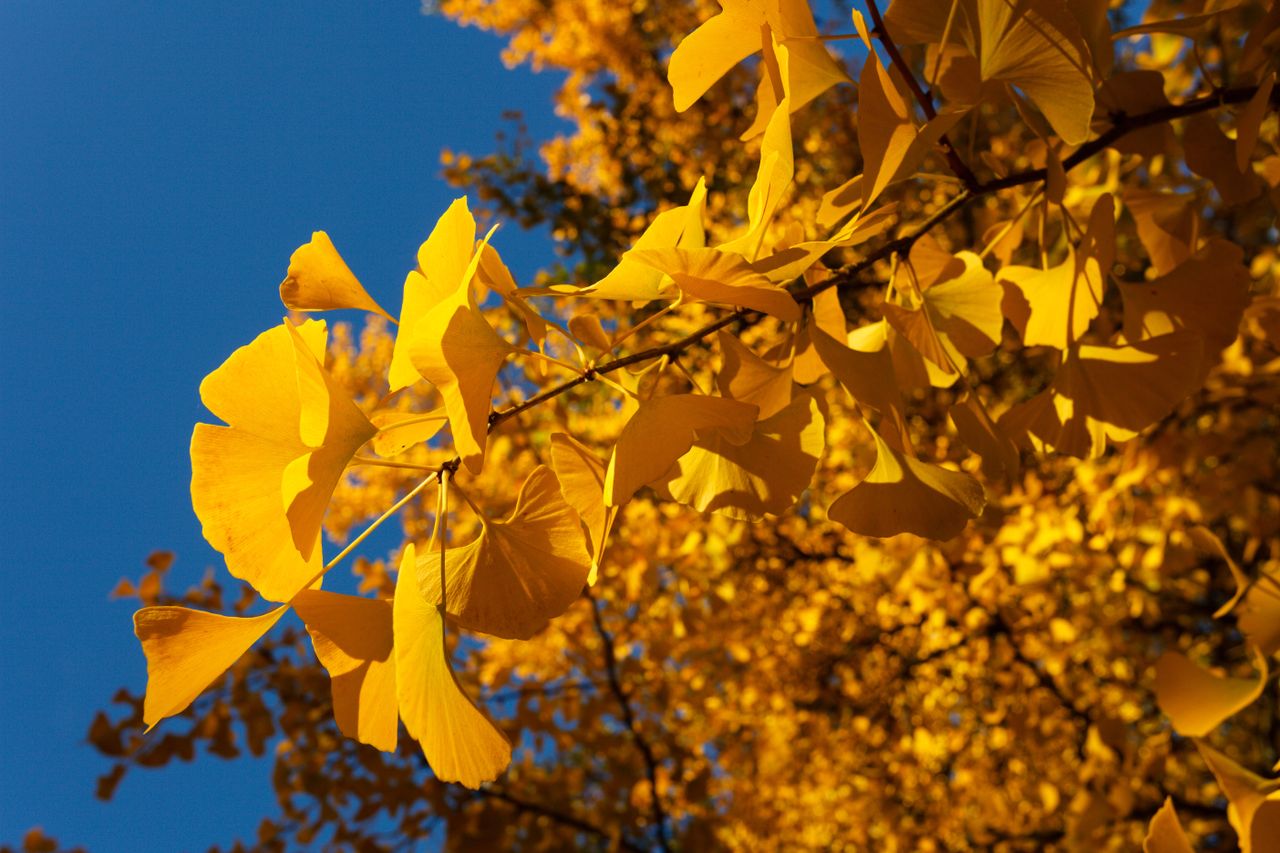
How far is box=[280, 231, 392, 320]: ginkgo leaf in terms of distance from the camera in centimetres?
44

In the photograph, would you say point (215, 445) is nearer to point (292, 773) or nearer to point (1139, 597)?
point (292, 773)

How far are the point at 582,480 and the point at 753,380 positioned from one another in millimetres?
110

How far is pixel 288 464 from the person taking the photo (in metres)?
0.38

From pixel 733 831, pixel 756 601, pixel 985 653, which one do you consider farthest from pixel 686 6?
pixel 733 831

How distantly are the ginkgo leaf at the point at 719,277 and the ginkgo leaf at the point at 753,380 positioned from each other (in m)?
0.09

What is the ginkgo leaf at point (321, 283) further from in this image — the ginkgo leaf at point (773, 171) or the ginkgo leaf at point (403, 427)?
the ginkgo leaf at point (773, 171)

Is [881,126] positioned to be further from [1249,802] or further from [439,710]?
[1249,802]

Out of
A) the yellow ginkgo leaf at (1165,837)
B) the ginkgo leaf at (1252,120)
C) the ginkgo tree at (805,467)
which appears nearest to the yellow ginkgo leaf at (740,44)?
the ginkgo tree at (805,467)

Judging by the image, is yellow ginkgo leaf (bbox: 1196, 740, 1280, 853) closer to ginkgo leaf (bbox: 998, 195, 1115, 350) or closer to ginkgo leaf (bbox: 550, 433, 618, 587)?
ginkgo leaf (bbox: 998, 195, 1115, 350)

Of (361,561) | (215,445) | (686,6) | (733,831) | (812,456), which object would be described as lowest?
(733,831)

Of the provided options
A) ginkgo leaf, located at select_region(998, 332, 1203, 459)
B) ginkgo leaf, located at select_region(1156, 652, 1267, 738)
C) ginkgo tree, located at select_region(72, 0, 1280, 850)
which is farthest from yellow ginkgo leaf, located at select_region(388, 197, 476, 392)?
ginkgo leaf, located at select_region(1156, 652, 1267, 738)

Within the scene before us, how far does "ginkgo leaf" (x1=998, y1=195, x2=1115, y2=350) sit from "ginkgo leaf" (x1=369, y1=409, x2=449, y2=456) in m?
0.36

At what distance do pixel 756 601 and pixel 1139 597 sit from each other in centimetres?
79

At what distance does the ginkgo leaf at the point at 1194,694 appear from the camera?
645mm
